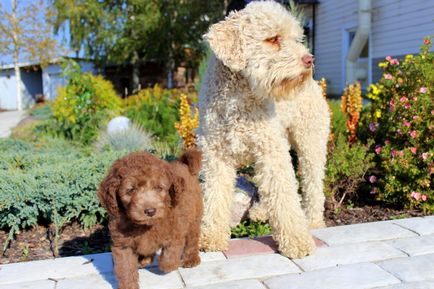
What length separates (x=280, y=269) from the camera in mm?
2826

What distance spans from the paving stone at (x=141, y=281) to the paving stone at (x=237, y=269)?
2.8 inches

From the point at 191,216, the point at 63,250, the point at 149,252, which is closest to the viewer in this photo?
the point at 149,252

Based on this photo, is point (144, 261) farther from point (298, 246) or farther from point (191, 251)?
point (298, 246)

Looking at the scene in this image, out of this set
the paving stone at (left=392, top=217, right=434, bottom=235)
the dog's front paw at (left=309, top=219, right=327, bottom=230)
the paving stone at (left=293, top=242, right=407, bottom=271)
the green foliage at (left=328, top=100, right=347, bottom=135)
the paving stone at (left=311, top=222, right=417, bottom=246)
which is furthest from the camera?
the green foliage at (left=328, top=100, right=347, bottom=135)

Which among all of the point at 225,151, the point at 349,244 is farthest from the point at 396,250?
the point at 225,151

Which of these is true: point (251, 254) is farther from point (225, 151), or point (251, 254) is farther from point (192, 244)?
point (225, 151)

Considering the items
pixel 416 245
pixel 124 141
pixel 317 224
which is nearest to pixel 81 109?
pixel 124 141

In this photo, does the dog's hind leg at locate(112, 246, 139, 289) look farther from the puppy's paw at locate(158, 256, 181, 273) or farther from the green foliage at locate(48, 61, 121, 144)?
the green foliage at locate(48, 61, 121, 144)

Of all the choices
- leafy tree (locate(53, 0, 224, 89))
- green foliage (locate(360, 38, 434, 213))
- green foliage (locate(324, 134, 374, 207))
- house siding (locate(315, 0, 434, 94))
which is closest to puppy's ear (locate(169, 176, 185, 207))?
green foliage (locate(324, 134, 374, 207))

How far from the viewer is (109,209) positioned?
2338 millimetres

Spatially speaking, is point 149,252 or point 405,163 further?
point 405,163

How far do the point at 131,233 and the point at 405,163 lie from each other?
2.89 meters

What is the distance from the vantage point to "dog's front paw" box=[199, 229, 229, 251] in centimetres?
310

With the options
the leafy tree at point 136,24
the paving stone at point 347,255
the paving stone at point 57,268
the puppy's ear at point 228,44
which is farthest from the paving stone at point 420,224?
the leafy tree at point 136,24
